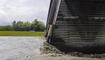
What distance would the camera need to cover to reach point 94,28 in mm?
4617

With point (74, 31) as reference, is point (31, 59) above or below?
below

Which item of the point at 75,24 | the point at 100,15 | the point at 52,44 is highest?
the point at 100,15

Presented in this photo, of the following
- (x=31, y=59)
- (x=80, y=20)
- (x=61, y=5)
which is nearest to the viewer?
(x=31, y=59)

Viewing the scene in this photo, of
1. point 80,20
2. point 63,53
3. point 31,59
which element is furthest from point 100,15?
point 31,59

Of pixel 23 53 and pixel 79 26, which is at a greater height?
pixel 79 26

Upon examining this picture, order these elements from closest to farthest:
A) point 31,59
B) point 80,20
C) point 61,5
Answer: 1. point 31,59
2. point 61,5
3. point 80,20

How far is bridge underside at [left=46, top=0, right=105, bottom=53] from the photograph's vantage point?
4371 millimetres

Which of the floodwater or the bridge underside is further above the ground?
the bridge underside

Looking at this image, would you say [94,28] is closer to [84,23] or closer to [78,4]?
[84,23]

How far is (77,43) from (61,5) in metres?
1.94

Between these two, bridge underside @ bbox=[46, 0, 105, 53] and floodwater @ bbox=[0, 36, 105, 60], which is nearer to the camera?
floodwater @ bbox=[0, 36, 105, 60]

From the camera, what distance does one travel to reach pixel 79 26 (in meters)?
4.57

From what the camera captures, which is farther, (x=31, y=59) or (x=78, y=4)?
(x=78, y=4)

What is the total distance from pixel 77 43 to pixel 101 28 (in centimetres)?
132
